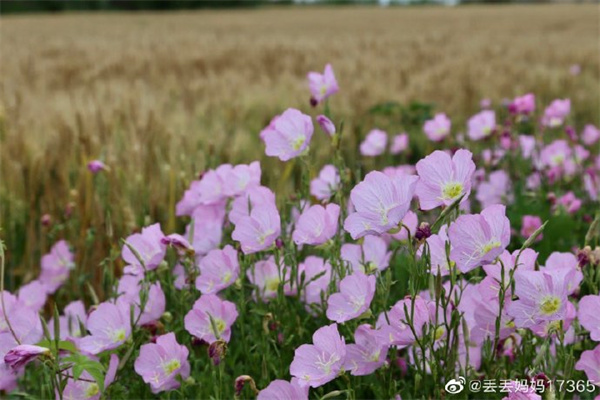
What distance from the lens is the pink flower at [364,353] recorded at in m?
1.09

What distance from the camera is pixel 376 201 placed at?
979mm

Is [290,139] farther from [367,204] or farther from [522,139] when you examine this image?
[522,139]

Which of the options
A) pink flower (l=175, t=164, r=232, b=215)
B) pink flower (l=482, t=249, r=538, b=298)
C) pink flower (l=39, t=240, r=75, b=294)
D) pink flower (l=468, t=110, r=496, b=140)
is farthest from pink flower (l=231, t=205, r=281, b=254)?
pink flower (l=468, t=110, r=496, b=140)

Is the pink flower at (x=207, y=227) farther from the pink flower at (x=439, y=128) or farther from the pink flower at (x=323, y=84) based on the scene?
the pink flower at (x=439, y=128)

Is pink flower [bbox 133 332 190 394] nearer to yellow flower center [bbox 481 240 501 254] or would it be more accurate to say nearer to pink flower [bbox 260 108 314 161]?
pink flower [bbox 260 108 314 161]

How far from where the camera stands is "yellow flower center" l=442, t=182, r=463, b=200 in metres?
0.98

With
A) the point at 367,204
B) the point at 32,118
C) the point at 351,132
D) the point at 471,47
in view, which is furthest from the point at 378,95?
the point at 471,47

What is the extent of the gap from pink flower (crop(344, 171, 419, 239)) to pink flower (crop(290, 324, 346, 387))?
152 mm

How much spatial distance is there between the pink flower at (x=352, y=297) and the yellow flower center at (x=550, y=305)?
0.79ft

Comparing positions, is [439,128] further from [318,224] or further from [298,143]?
[318,224]

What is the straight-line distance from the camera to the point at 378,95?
4023mm

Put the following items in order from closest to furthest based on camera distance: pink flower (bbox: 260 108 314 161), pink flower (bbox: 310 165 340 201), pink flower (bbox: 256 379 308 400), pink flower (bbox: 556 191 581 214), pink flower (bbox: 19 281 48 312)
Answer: pink flower (bbox: 256 379 308 400)
pink flower (bbox: 260 108 314 161)
pink flower (bbox: 19 281 48 312)
pink flower (bbox: 310 165 340 201)
pink flower (bbox: 556 191 581 214)

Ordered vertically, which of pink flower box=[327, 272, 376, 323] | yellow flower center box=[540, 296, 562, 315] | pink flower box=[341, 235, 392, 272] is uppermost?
yellow flower center box=[540, 296, 562, 315]

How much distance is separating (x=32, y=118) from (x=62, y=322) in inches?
72.7
